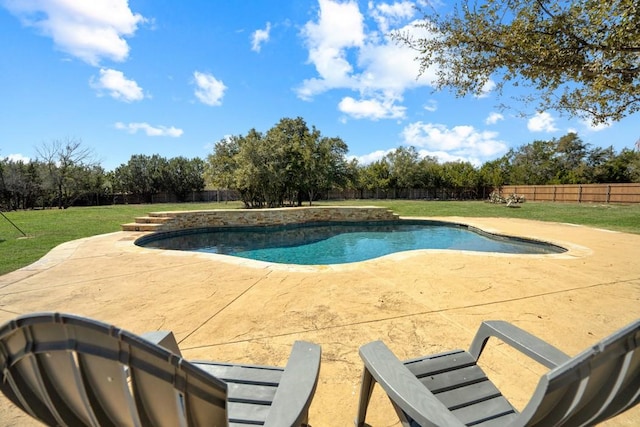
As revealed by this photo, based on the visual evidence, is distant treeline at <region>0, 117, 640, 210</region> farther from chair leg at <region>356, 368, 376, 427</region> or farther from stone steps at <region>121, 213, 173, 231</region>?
chair leg at <region>356, 368, 376, 427</region>

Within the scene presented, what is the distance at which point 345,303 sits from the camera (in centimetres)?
339

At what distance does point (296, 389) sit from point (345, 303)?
7.49 feet

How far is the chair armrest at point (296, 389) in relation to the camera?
101 cm

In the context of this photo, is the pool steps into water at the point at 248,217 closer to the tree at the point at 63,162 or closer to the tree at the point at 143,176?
the tree at the point at 63,162

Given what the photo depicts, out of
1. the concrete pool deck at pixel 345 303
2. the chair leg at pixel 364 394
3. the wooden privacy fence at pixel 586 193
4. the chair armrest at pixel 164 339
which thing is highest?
the wooden privacy fence at pixel 586 193

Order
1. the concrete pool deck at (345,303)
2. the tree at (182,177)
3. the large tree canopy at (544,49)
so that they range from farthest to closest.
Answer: the tree at (182,177), the large tree canopy at (544,49), the concrete pool deck at (345,303)

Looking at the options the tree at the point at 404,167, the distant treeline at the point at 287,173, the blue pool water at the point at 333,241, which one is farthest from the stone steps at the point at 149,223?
the tree at the point at 404,167

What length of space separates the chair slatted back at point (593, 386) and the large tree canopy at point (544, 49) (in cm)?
494

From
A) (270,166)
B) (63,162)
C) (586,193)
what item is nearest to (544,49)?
(270,166)

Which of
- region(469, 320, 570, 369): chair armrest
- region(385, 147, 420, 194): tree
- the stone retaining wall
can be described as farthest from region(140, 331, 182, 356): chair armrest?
region(385, 147, 420, 194): tree

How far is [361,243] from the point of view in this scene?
9.70m

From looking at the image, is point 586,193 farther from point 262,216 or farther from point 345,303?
point 345,303

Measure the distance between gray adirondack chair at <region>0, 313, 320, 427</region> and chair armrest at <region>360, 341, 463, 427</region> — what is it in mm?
670

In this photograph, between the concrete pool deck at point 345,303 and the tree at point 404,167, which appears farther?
the tree at point 404,167
